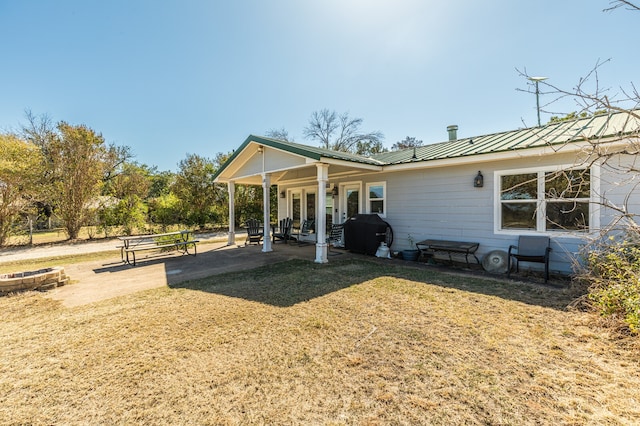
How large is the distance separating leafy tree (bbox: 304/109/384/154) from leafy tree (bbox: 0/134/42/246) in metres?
23.5

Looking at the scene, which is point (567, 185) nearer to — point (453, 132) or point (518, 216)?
point (518, 216)

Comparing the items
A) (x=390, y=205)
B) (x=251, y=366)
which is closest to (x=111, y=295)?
→ (x=251, y=366)

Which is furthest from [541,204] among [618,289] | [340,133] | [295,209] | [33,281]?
[340,133]

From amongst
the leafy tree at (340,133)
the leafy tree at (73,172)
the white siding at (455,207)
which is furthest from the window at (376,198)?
the leafy tree at (340,133)

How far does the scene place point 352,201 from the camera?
9547 millimetres

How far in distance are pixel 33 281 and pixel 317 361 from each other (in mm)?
5790

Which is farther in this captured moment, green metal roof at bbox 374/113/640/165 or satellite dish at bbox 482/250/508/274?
satellite dish at bbox 482/250/508/274

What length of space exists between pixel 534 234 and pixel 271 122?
26997 millimetres

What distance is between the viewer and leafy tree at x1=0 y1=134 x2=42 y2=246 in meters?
9.81

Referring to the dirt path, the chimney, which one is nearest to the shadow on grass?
the dirt path

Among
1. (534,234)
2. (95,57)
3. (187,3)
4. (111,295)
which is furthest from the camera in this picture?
(95,57)

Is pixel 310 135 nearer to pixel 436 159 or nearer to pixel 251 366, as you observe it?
pixel 436 159

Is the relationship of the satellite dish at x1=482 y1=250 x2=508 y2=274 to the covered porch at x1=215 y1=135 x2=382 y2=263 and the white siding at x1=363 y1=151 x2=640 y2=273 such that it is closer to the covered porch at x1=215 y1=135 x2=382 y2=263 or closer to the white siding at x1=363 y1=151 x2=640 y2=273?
the white siding at x1=363 y1=151 x2=640 y2=273

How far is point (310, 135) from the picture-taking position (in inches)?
1217
